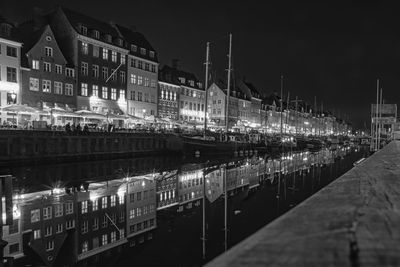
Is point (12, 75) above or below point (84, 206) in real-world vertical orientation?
above

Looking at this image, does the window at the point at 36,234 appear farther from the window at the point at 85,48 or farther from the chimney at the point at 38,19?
the chimney at the point at 38,19

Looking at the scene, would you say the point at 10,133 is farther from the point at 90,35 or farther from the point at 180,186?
the point at 90,35

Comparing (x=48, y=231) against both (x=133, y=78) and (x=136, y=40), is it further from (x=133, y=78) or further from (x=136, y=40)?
(x=136, y=40)

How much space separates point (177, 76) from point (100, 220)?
77.6 metres

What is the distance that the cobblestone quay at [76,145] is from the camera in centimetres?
3341

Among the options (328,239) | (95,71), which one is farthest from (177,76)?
(328,239)

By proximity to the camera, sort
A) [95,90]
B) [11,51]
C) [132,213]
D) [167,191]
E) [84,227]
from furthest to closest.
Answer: [95,90]
[11,51]
[167,191]
[132,213]
[84,227]

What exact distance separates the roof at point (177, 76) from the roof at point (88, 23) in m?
18.4

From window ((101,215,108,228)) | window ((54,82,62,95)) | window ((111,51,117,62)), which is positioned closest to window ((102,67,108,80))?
window ((111,51,117,62))

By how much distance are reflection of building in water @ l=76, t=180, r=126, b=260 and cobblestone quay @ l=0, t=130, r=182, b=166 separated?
53.1ft

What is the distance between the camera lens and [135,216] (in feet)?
51.3

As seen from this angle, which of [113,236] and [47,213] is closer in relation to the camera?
[113,236]

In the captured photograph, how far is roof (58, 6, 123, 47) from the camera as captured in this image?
5864 cm

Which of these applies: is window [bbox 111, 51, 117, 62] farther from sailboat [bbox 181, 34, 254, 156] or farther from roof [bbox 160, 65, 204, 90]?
sailboat [bbox 181, 34, 254, 156]
